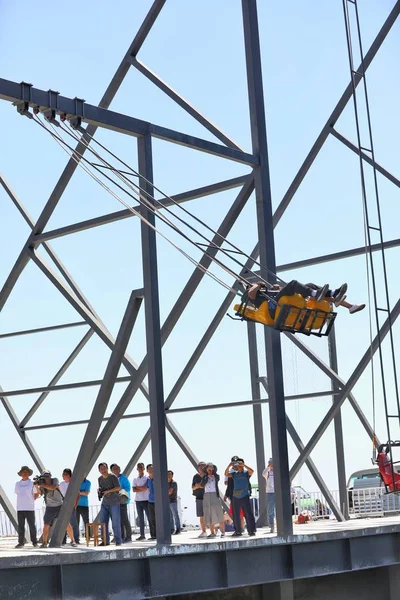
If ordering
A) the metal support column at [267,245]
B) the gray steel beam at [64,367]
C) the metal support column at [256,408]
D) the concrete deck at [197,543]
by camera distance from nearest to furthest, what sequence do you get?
1. the concrete deck at [197,543]
2. the metal support column at [267,245]
3. the metal support column at [256,408]
4. the gray steel beam at [64,367]

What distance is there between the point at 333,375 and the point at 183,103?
22.8 ft

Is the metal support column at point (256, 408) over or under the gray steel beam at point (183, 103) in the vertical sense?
under

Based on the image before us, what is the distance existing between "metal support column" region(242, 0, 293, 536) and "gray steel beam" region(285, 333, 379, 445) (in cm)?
508

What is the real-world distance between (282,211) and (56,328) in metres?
7.36

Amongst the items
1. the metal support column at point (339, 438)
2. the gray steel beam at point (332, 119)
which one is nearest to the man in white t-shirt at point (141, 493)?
the metal support column at point (339, 438)

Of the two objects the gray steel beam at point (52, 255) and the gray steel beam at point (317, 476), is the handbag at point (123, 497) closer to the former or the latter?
the gray steel beam at point (317, 476)

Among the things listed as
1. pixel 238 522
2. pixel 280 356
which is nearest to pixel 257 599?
pixel 238 522

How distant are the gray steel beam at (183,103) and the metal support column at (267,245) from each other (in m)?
0.70

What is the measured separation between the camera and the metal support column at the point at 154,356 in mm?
16734

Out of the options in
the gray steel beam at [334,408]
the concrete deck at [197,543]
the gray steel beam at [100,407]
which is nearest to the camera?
the concrete deck at [197,543]

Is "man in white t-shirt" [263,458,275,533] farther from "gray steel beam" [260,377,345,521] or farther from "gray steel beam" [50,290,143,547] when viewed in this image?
"gray steel beam" [50,290,143,547]

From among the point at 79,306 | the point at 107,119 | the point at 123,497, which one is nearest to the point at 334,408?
the point at 79,306

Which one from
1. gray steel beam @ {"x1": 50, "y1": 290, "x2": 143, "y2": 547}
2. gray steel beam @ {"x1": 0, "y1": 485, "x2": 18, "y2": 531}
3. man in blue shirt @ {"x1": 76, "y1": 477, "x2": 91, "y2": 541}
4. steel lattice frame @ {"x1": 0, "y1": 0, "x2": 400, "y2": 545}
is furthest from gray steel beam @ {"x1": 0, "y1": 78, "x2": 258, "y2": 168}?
gray steel beam @ {"x1": 0, "y1": 485, "x2": 18, "y2": 531}

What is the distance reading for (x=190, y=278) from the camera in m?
19.2
